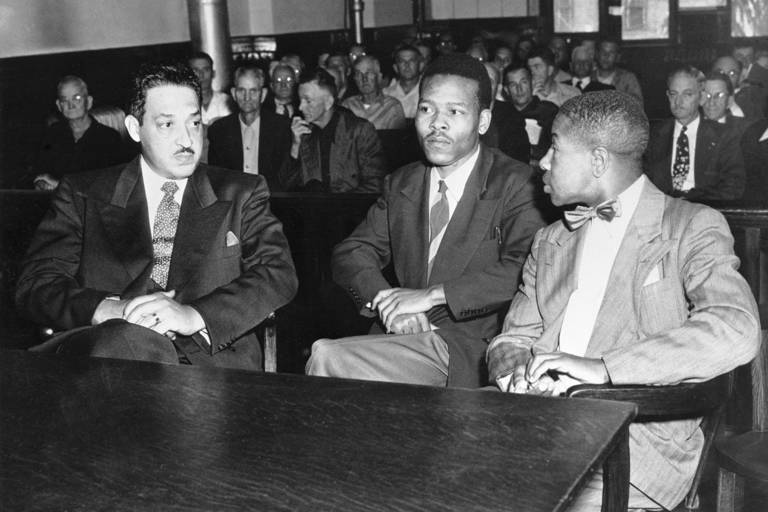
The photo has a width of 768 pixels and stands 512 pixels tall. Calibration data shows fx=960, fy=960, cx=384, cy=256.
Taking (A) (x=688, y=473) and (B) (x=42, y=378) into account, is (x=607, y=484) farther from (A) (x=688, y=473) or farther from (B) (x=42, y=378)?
(B) (x=42, y=378)

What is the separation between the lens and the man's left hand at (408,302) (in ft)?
9.01

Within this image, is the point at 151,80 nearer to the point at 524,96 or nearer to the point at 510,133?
the point at 510,133

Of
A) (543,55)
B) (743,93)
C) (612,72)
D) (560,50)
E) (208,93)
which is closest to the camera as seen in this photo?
(208,93)

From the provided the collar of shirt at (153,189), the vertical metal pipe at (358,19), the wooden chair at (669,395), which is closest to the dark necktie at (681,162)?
the collar of shirt at (153,189)

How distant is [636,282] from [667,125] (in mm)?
3951

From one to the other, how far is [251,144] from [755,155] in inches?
127

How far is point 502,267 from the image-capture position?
2.81 metres

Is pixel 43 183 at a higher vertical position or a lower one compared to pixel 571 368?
higher

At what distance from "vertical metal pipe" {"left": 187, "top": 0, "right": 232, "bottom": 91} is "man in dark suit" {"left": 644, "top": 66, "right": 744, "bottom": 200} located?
488 centimetres

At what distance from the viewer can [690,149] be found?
231 inches

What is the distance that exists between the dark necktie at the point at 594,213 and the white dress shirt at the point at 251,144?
443 centimetres

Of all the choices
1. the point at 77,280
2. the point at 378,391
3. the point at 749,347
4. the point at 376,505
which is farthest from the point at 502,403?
the point at 77,280

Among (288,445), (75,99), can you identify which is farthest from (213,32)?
(288,445)

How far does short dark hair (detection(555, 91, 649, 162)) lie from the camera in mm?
2301
